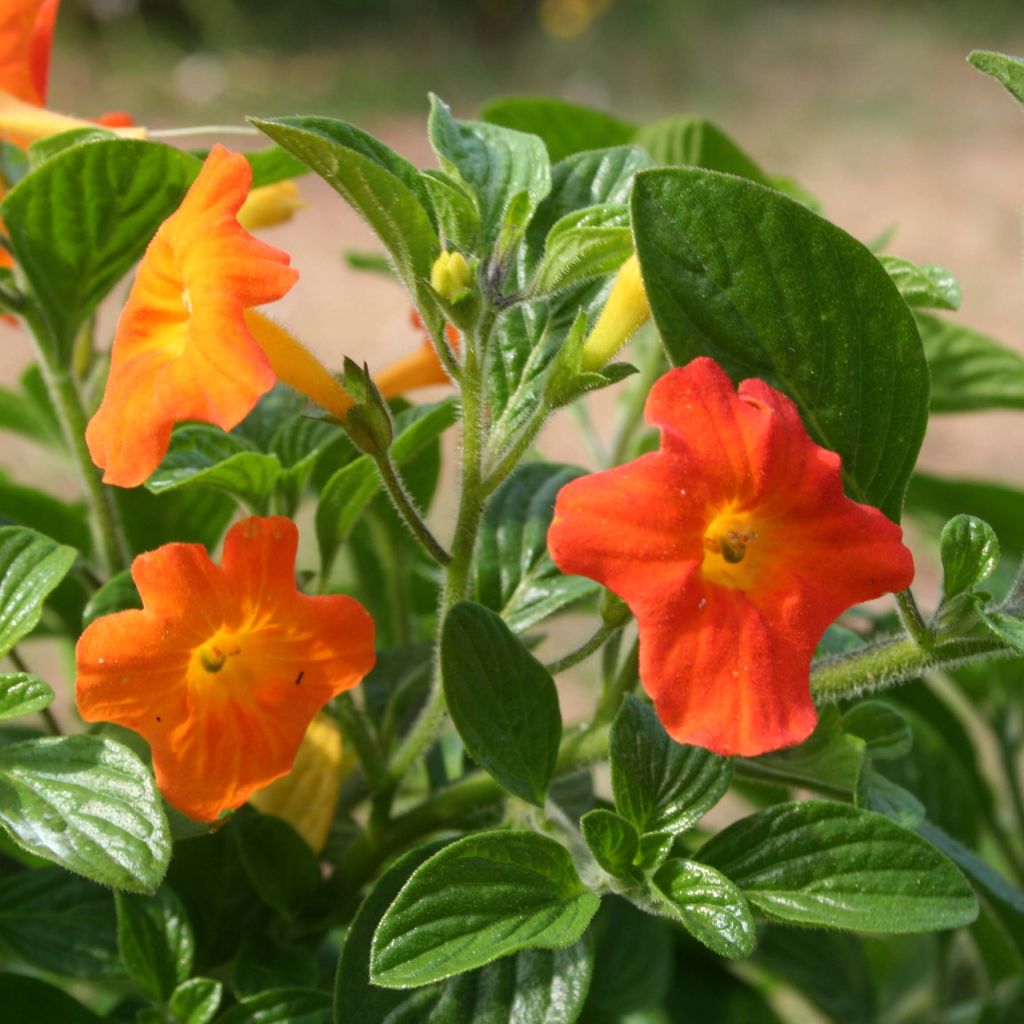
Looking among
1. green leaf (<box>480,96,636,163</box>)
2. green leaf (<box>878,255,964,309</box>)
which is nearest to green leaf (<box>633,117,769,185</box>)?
green leaf (<box>480,96,636,163</box>)

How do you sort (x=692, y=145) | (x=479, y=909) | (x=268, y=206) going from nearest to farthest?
(x=479, y=909)
(x=268, y=206)
(x=692, y=145)

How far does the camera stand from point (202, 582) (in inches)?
18.9

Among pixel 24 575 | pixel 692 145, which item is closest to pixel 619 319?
pixel 24 575

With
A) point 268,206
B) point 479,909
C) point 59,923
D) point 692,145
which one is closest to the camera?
point 479,909

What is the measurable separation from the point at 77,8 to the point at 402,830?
434cm

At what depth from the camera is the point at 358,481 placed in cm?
55

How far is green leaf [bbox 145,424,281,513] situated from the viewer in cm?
52

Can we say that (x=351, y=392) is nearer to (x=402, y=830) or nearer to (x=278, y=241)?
(x=402, y=830)

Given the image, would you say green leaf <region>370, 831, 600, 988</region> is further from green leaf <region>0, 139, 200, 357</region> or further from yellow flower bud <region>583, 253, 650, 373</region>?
green leaf <region>0, 139, 200, 357</region>

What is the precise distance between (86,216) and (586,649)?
277 mm

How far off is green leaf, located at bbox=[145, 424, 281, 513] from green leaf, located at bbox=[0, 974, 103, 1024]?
20 centimetres

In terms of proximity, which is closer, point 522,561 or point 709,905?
point 709,905

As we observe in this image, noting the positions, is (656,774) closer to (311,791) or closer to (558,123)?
(311,791)

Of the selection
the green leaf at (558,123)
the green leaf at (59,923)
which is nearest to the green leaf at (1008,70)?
the green leaf at (558,123)
